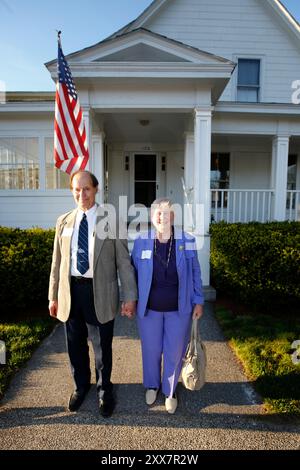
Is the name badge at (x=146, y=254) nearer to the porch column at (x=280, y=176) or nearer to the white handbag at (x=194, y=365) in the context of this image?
the white handbag at (x=194, y=365)

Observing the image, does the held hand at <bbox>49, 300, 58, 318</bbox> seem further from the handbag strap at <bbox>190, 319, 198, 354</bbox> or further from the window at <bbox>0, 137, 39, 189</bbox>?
the window at <bbox>0, 137, 39, 189</bbox>

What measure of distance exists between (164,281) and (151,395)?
3.64ft

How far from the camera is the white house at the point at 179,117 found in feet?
19.9

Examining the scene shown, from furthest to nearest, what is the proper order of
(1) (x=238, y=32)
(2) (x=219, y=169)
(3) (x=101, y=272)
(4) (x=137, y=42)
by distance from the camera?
(2) (x=219, y=169), (1) (x=238, y=32), (4) (x=137, y=42), (3) (x=101, y=272)

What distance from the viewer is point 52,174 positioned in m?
8.32

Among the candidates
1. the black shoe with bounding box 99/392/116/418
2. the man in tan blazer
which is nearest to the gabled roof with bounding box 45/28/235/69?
the man in tan blazer

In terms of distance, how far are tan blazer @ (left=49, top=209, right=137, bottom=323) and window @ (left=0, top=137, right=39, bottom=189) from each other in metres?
6.26

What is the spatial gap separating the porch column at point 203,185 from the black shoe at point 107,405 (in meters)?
3.66

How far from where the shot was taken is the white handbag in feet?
9.00

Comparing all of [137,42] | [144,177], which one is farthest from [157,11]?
[144,177]

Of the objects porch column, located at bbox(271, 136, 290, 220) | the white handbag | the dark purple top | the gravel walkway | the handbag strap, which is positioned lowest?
the gravel walkway

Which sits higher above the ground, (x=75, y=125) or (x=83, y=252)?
(x=75, y=125)

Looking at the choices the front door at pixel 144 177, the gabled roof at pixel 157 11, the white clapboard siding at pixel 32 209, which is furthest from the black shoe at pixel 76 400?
the gabled roof at pixel 157 11

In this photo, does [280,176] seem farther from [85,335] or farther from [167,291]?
[85,335]
